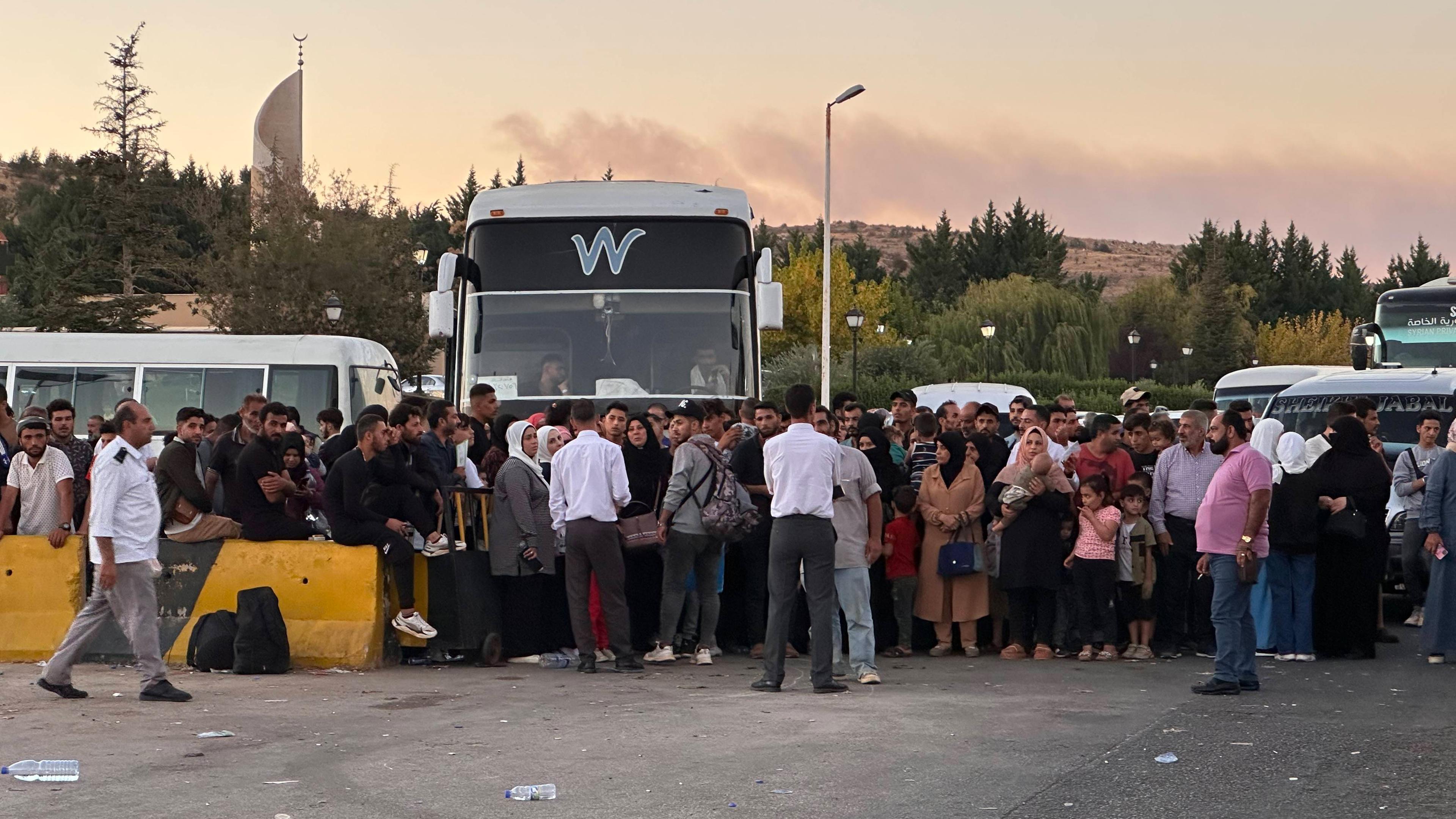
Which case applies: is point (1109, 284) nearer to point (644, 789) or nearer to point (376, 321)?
point (376, 321)

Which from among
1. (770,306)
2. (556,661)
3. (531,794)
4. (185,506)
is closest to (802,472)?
(556,661)

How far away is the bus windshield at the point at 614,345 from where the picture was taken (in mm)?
15531

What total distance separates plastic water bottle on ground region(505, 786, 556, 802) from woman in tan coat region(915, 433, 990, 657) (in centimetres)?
609

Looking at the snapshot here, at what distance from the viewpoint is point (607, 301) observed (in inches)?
622

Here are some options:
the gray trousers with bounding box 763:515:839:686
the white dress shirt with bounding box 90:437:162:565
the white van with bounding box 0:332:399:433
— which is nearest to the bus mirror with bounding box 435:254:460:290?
the white dress shirt with bounding box 90:437:162:565

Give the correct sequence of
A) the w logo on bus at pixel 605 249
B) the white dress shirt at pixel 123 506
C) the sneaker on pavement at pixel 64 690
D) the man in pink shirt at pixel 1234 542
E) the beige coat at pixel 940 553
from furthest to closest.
Result: the w logo on bus at pixel 605 249 < the beige coat at pixel 940 553 < the man in pink shirt at pixel 1234 542 < the sneaker on pavement at pixel 64 690 < the white dress shirt at pixel 123 506

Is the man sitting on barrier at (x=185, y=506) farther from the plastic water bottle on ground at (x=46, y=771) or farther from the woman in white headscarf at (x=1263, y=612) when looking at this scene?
the woman in white headscarf at (x=1263, y=612)

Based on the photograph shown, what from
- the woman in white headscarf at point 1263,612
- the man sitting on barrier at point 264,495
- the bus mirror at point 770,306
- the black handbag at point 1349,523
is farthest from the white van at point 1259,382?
the man sitting on barrier at point 264,495

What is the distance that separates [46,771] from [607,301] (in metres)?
8.48

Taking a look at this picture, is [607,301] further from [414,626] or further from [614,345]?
[414,626]

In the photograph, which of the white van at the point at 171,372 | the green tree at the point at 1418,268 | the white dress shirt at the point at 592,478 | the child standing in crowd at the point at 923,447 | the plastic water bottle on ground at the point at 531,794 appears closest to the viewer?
the plastic water bottle on ground at the point at 531,794

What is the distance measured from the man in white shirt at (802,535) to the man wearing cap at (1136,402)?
472cm

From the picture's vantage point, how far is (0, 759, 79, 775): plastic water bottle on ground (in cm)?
791

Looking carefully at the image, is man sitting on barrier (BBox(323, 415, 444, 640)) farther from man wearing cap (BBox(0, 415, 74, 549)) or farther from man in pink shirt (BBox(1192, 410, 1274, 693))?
man in pink shirt (BBox(1192, 410, 1274, 693))
